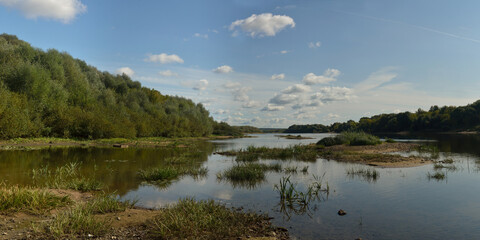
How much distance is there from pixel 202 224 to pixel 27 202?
20.1 feet

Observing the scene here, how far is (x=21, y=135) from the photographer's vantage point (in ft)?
128

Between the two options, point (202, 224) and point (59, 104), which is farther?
point (59, 104)

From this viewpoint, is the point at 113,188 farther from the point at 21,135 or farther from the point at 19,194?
the point at 21,135

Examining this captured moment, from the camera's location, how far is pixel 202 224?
748cm

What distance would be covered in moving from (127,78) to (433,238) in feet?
319

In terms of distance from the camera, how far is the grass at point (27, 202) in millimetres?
8430

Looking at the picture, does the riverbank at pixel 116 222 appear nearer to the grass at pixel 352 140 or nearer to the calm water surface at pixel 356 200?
the calm water surface at pixel 356 200

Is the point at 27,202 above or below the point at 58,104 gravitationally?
below

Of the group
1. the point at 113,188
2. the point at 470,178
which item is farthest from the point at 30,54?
the point at 470,178

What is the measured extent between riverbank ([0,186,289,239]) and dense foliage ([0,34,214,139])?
34.9m

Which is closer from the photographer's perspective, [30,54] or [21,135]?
[21,135]

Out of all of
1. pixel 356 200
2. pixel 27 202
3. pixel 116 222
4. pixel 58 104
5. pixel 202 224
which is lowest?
pixel 356 200

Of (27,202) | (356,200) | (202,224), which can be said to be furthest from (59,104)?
(356,200)

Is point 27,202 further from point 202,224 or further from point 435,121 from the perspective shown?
point 435,121
